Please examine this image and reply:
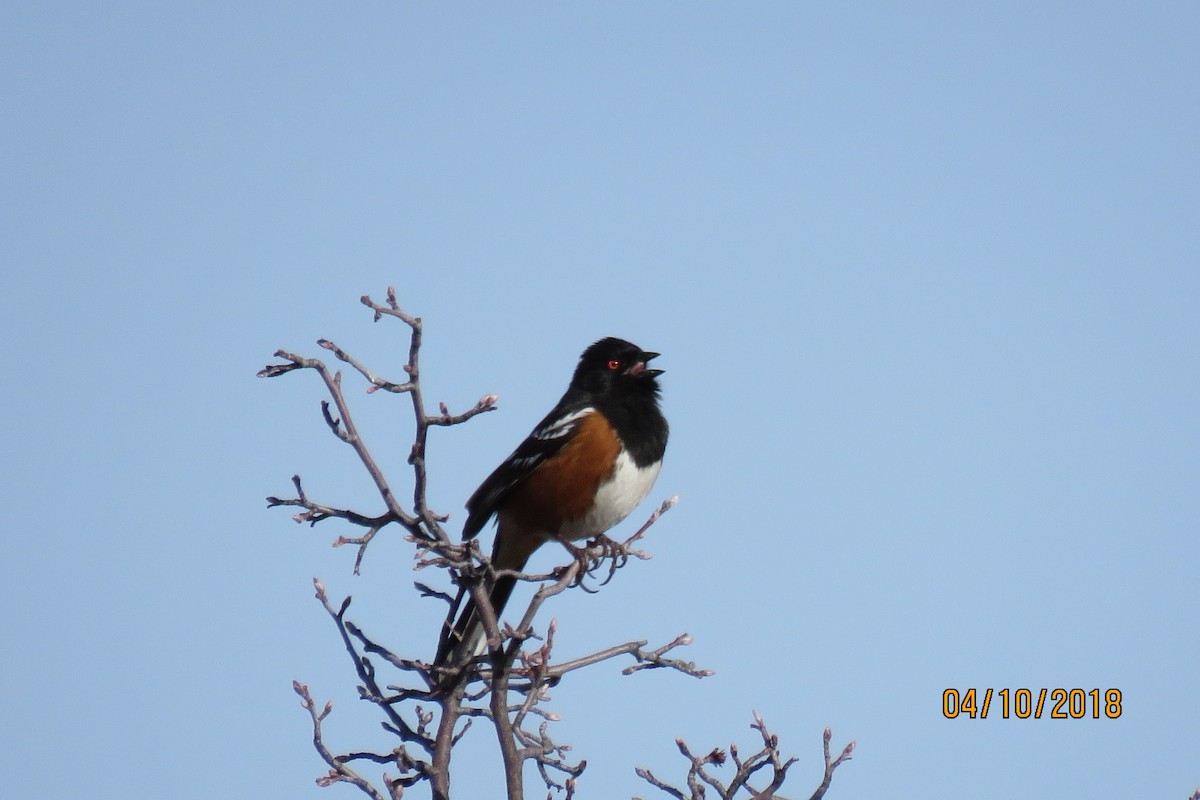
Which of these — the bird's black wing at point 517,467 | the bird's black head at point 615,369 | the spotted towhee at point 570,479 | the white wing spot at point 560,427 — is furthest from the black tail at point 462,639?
the bird's black head at point 615,369

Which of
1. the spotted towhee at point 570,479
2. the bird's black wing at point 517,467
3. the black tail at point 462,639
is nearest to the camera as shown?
the black tail at point 462,639

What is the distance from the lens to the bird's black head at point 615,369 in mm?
6355

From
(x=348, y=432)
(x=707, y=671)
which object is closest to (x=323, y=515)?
(x=348, y=432)

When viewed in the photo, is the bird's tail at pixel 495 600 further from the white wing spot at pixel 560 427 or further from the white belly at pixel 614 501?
the white wing spot at pixel 560 427

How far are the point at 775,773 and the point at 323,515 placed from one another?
5.28 feet

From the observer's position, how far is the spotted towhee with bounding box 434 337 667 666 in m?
5.67

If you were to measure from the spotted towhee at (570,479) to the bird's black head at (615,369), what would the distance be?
18 cm

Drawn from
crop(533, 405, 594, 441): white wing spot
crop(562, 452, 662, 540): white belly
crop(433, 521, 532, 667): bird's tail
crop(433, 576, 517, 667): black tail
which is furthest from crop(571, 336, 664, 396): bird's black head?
crop(433, 576, 517, 667): black tail

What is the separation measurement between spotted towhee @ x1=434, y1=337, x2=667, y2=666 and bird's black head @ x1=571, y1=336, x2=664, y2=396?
184 millimetres

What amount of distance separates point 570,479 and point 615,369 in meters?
0.98

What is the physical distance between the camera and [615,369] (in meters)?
6.45

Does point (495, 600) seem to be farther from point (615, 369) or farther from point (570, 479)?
point (615, 369)

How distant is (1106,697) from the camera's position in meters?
5.77

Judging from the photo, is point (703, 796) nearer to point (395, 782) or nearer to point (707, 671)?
point (707, 671)
